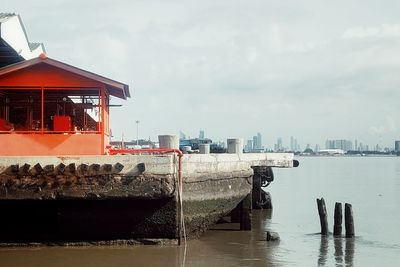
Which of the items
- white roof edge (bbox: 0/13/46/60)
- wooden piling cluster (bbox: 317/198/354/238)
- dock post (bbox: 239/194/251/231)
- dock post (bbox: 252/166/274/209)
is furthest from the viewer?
dock post (bbox: 252/166/274/209)

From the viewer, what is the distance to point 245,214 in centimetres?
2200

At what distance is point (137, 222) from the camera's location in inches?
647

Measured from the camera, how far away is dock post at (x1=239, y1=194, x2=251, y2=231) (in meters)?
21.8

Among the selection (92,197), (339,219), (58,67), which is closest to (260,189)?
(339,219)

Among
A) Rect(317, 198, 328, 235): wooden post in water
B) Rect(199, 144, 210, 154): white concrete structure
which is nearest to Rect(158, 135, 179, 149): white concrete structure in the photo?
Rect(199, 144, 210, 154): white concrete structure

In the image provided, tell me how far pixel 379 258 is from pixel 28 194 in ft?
36.2

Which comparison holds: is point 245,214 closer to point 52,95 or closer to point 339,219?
point 339,219

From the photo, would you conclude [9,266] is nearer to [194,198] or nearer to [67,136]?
[67,136]

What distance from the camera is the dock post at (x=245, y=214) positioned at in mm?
21797

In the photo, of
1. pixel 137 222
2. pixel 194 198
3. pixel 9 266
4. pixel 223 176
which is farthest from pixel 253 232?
pixel 9 266

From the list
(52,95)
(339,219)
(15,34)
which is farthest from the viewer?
(15,34)

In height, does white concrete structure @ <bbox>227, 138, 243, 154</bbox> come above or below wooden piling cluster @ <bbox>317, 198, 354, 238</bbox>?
above

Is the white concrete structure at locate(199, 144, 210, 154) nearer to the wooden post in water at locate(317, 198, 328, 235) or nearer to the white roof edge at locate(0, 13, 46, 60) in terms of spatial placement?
the wooden post in water at locate(317, 198, 328, 235)

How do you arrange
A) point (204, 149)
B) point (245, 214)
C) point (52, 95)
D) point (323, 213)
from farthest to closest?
point (204, 149) < point (323, 213) < point (245, 214) < point (52, 95)
